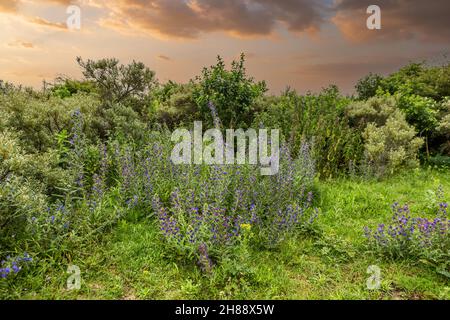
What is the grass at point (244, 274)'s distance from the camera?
3391 mm

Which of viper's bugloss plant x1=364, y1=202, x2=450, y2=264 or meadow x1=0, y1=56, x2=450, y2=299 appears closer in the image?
meadow x1=0, y1=56, x2=450, y2=299

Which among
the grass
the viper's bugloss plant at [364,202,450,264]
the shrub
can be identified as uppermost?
the shrub

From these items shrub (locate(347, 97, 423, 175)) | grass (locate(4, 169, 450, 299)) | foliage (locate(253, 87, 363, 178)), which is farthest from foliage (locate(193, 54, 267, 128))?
grass (locate(4, 169, 450, 299))

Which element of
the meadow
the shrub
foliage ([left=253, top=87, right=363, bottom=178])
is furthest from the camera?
the shrub

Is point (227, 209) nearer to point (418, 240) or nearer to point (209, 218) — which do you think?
point (209, 218)

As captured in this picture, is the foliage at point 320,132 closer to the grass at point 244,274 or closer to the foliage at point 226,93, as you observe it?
the foliage at point 226,93

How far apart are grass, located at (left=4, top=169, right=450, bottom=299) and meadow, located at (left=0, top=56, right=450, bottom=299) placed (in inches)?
0.5

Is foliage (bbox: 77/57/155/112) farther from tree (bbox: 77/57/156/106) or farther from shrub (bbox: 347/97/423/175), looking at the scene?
shrub (bbox: 347/97/423/175)

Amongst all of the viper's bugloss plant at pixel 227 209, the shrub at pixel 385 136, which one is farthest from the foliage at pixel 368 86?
the viper's bugloss plant at pixel 227 209

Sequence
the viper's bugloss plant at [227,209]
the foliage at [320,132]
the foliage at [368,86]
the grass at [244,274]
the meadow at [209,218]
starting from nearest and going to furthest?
the grass at [244,274] → the meadow at [209,218] → the viper's bugloss plant at [227,209] → the foliage at [320,132] → the foliage at [368,86]

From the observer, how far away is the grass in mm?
3391

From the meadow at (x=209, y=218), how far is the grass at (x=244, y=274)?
0.04 ft
